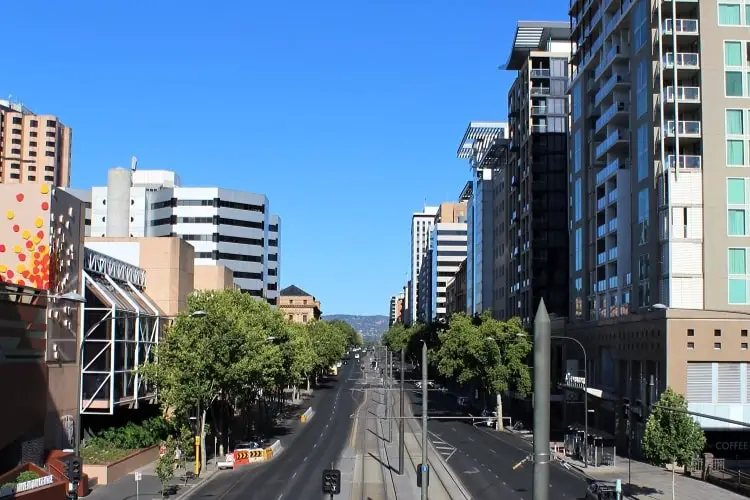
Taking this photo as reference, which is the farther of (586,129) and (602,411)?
(586,129)

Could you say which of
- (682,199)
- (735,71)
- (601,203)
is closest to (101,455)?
Answer: (682,199)

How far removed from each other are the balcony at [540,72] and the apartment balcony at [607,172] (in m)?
35.0

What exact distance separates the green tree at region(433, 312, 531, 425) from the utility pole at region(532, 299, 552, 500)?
8280cm

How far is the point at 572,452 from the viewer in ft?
245

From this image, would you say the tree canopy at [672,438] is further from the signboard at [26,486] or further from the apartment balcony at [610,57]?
the apartment balcony at [610,57]

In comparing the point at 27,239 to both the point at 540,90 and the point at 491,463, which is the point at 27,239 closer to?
the point at 491,463

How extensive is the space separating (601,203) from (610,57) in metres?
13.6

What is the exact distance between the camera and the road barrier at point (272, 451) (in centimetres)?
6950

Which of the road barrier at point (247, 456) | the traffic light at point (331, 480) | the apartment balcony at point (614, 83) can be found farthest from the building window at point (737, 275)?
the traffic light at point (331, 480)

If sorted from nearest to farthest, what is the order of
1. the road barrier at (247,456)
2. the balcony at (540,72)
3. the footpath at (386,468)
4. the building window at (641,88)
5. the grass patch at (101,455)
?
the footpath at (386,468) < the grass patch at (101,455) < the road barrier at (247,456) < the building window at (641,88) < the balcony at (540,72)

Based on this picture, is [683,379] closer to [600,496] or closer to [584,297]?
[600,496]

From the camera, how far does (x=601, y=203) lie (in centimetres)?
8581

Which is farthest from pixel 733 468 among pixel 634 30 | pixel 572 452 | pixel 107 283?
pixel 107 283

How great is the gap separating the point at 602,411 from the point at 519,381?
11975 mm
